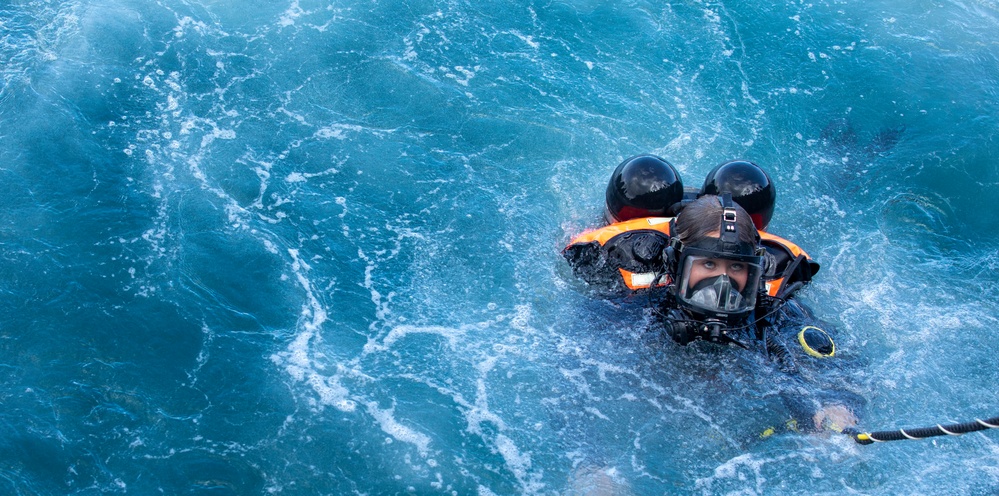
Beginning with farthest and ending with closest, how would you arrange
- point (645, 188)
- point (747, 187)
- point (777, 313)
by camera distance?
point (645, 188) < point (747, 187) < point (777, 313)

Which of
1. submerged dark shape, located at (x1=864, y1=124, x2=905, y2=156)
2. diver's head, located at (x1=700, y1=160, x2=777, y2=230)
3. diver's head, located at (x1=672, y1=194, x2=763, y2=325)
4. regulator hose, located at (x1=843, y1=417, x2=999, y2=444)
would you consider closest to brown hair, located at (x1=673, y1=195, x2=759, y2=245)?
diver's head, located at (x1=672, y1=194, x2=763, y2=325)

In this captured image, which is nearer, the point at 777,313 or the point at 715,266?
the point at 715,266

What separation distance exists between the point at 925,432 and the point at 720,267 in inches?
111

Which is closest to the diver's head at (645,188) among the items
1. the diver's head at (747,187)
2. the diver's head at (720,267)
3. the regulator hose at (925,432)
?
the diver's head at (747,187)

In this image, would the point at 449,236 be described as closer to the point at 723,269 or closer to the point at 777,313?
the point at 723,269

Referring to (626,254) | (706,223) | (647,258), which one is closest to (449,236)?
(626,254)

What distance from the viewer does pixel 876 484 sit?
370 inches

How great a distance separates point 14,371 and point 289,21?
903cm

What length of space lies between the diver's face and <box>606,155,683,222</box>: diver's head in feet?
6.72

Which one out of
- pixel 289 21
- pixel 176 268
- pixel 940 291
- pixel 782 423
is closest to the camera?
Result: pixel 782 423

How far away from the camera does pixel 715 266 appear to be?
985 centimetres

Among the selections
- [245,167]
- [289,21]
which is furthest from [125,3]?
[245,167]

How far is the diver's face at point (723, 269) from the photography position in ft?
32.2

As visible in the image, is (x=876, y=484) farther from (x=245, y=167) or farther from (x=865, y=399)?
(x=245, y=167)
